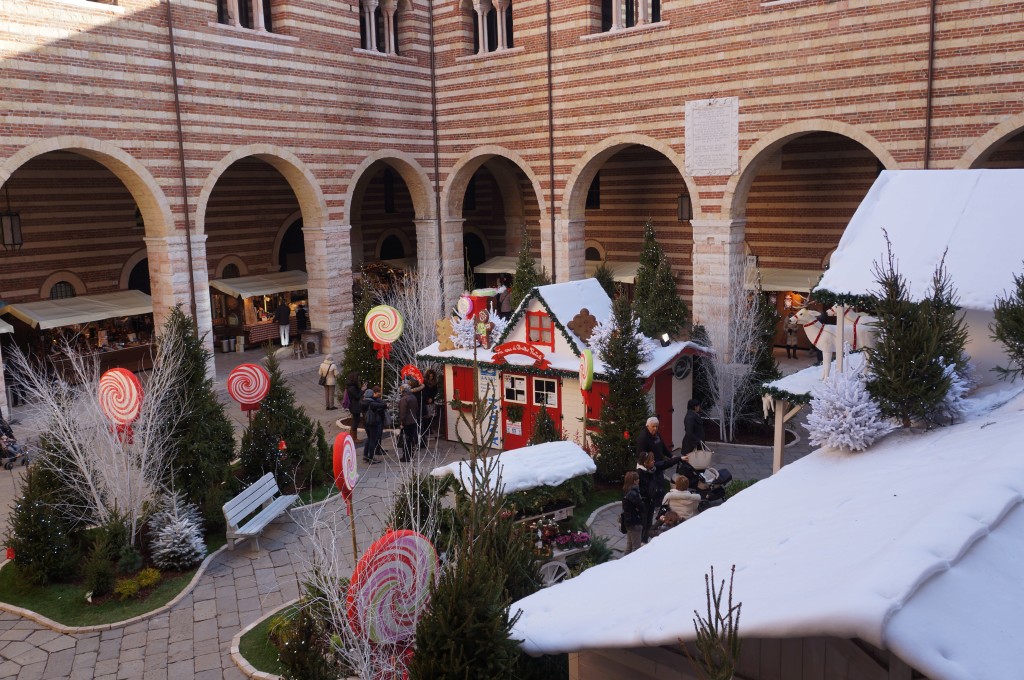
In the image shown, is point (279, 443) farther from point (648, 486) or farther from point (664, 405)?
point (664, 405)

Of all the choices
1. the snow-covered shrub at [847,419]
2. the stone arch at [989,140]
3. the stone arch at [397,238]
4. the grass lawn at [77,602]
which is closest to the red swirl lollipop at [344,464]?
the grass lawn at [77,602]

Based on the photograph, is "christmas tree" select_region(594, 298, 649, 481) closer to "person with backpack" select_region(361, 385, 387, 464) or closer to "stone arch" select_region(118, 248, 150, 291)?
"person with backpack" select_region(361, 385, 387, 464)

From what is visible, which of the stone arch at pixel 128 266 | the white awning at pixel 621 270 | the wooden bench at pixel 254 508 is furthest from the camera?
the white awning at pixel 621 270

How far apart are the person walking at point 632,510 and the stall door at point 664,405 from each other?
11.0 feet

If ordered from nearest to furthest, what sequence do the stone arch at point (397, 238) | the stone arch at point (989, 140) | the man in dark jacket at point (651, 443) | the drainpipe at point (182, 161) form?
the man in dark jacket at point (651, 443) → the stone arch at point (989, 140) → the drainpipe at point (182, 161) → the stone arch at point (397, 238)

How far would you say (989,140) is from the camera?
1396 centimetres

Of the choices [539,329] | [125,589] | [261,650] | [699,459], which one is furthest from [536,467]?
[125,589]

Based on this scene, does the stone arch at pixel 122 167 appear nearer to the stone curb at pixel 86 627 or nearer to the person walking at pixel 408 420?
Answer: the person walking at pixel 408 420

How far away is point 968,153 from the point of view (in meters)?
14.2

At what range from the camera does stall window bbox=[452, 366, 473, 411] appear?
12922 mm

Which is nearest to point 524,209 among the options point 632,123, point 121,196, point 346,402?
point 632,123

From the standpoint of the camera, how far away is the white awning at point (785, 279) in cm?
1862

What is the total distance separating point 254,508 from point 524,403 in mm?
4375

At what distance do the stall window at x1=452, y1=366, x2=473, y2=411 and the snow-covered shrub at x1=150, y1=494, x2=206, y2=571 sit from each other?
15.4 ft
